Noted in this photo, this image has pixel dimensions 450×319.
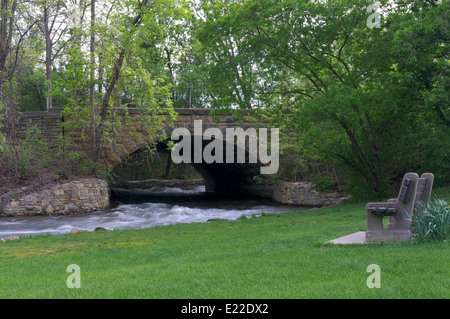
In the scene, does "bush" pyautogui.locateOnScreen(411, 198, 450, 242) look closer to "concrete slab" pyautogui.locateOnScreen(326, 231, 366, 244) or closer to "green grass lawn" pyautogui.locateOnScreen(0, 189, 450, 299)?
"green grass lawn" pyautogui.locateOnScreen(0, 189, 450, 299)

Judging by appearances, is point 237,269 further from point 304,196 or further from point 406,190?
point 304,196

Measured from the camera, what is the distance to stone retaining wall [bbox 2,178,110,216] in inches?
659

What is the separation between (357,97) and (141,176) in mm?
31004

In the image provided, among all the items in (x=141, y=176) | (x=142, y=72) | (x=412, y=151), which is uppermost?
(x=142, y=72)

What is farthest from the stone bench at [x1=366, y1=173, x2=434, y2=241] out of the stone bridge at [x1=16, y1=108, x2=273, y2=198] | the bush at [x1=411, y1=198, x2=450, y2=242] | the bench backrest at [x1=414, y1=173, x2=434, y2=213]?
the stone bridge at [x1=16, y1=108, x2=273, y2=198]

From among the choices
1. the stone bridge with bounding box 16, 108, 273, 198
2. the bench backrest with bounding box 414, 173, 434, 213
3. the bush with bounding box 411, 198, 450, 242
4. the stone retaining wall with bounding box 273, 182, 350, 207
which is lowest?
the stone retaining wall with bounding box 273, 182, 350, 207

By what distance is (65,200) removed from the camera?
17828 millimetres

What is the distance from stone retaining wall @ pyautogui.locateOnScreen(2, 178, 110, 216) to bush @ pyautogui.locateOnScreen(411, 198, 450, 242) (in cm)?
1393

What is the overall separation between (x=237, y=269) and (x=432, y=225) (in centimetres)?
286

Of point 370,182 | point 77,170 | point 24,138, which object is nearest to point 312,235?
point 370,182

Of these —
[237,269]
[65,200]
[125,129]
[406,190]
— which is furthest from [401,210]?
[125,129]

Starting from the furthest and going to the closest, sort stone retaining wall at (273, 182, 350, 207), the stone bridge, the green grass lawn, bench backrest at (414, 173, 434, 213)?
1. the stone bridge
2. stone retaining wall at (273, 182, 350, 207)
3. bench backrest at (414, 173, 434, 213)
4. the green grass lawn
